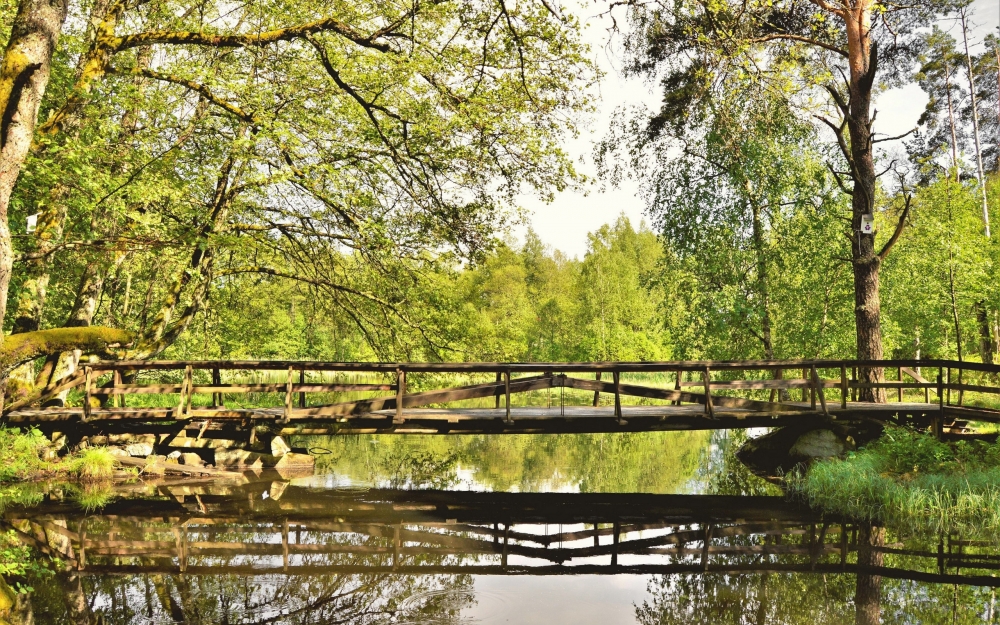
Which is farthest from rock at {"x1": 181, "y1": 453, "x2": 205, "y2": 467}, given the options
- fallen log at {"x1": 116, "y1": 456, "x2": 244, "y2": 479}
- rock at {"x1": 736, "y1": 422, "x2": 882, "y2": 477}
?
rock at {"x1": 736, "y1": 422, "x2": 882, "y2": 477}

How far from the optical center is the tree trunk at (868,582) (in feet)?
22.4

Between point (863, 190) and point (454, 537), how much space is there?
11732 millimetres

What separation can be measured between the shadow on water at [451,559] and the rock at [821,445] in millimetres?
1957

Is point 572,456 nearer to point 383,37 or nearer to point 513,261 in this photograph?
point 383,37

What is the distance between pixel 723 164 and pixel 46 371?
1915 centimetres

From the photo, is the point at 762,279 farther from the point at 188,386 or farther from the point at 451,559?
the point at 188,386

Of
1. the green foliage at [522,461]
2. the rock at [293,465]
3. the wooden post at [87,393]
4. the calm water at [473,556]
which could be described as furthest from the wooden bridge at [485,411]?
the green foliage at [522,461]

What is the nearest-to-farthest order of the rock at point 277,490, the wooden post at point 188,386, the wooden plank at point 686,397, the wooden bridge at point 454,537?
the wooden bridge at point 454,537
the rock at point 277,490
the wooden plank at point 686,397
the wooden post at point 188,386

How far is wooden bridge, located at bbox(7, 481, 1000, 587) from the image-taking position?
8.54 m

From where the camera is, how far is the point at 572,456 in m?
19.6

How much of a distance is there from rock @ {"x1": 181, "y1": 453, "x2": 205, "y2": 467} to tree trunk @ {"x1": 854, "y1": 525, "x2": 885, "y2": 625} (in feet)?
41.8

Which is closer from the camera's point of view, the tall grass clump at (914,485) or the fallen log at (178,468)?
the tall grass clump at (914,485)

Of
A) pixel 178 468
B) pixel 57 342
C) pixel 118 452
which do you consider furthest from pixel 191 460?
pixel 57 342

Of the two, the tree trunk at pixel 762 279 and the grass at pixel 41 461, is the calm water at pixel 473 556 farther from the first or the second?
the tree trunk at pixel 762 279
